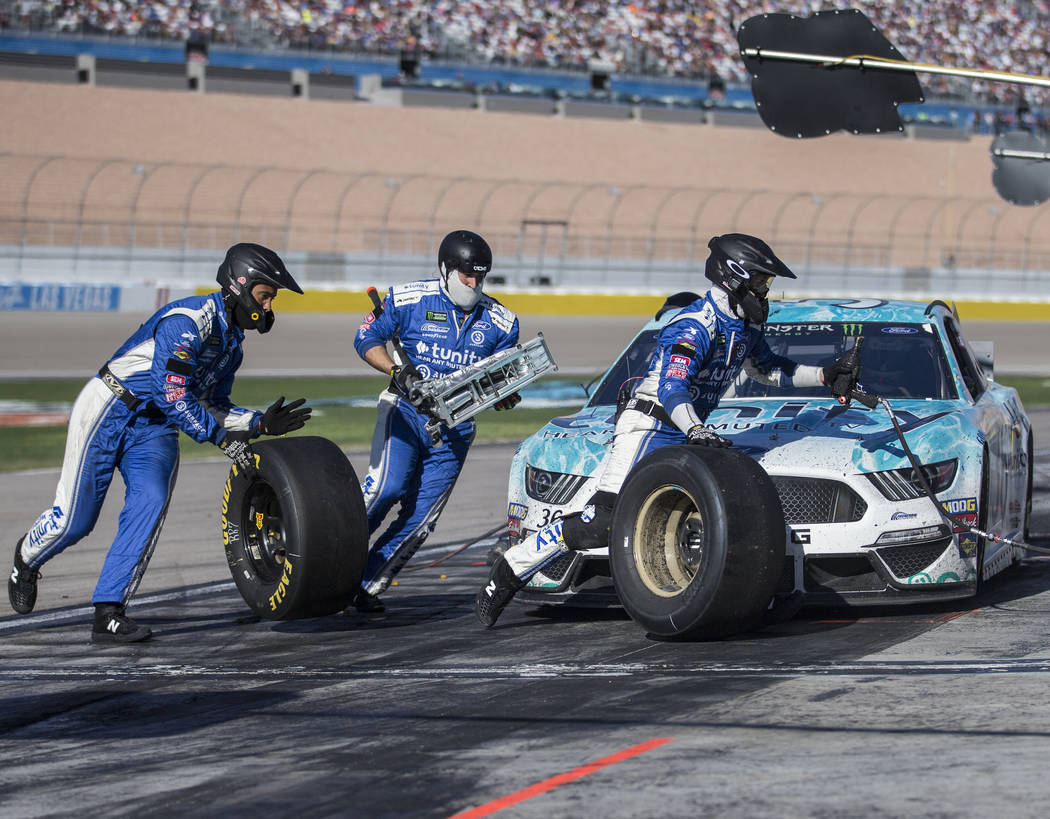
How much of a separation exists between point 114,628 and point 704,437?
2666mm

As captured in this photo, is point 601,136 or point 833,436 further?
point 601,136

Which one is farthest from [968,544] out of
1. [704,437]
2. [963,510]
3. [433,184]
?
[433,184]

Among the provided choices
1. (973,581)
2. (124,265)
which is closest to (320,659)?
(973,581)

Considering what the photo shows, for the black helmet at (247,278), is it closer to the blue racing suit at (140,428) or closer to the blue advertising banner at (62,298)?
the blue racing suit at (140,428)

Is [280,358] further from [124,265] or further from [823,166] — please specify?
[823,166]

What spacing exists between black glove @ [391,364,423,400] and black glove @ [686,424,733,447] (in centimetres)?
149

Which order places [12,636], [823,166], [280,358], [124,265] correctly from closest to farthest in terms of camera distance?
[12,636]
[280,358]
[124,265]
[823,166]

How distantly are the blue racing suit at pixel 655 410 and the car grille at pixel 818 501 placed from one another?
542 millimetres

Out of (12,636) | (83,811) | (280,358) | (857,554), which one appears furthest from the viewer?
(280,358)

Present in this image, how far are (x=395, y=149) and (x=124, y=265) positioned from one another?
549 inches

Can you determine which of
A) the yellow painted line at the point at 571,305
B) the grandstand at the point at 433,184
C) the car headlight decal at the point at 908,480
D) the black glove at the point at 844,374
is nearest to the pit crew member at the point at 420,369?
the black glove at the point at 844,374

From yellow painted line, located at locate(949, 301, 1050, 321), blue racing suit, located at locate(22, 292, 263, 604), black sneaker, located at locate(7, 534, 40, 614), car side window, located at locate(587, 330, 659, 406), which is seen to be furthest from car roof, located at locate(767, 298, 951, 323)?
yellow painted line, located at locate(949, 301, 1050, 321)

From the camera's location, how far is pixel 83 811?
393cm

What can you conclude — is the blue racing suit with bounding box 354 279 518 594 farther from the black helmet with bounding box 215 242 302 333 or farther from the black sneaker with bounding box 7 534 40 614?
the black sneaker with bounding box 7 534 40 614
